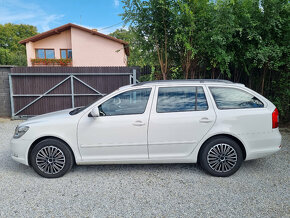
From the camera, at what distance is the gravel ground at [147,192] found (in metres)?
2.49

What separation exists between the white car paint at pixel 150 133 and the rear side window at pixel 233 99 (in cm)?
10

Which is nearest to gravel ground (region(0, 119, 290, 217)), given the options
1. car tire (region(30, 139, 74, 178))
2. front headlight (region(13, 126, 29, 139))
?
car tire (region(30, 139, 74, 178))

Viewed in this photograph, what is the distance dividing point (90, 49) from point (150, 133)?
53.7 feet

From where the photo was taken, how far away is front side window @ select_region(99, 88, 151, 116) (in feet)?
10.8

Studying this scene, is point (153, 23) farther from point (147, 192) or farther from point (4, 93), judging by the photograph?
point (4, 93)

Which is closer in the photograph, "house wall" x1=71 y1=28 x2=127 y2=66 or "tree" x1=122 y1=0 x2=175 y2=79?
"tree" x1=122 y1=0 x2=175 y2=79

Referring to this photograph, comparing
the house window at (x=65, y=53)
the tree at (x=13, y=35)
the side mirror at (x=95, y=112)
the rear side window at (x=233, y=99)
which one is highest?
the tree at (x=13, y=35)

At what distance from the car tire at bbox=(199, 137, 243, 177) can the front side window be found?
50.1 inches

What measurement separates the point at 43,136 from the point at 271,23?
6118 millimetres

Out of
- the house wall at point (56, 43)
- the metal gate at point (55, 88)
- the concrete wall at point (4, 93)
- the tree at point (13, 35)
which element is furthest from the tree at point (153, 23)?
the tree at point (13, 35)

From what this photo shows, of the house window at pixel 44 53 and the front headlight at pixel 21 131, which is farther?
the house window at pixel 44 53

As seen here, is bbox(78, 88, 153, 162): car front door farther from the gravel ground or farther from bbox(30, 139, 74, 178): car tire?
the gravel ground

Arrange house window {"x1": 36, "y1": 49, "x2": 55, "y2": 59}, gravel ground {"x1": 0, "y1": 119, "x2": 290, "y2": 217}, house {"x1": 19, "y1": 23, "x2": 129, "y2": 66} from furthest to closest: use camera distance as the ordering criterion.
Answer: house window {"x1": 36, "y1": 49, "x2": 55, "y2": 59} < house {"x1": 19, "y1": 23, "x2": 129, "y2": 66} < gravel ground {"x1": 0, "y1": 119, "x2": 290, "y2": 217}

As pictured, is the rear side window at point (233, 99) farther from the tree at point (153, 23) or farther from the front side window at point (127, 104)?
the tree at point (153, 23)
